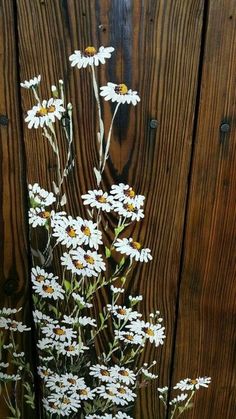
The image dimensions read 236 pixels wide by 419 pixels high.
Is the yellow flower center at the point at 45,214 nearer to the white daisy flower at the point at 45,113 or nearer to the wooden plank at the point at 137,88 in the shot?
the wooden plank at the point at 137,88

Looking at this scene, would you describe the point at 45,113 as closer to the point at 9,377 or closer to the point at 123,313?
the point at 123,313

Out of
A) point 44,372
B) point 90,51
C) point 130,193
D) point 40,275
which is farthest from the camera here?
point 44,372

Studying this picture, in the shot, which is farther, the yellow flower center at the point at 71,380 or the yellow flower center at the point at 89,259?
the yellow flower center at the point at 71,380

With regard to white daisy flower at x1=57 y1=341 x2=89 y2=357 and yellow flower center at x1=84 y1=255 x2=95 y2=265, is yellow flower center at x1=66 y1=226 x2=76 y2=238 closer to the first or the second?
A: yellow flower center at x1=84 y1=255 x2=95 y2=265

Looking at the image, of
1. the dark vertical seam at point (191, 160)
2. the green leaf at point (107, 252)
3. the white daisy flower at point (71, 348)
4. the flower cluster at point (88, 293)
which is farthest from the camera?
the white daisy flower at point (71, 348)

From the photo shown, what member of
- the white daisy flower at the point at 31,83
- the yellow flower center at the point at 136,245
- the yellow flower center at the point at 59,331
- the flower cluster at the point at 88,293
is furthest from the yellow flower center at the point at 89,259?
the white daisy flower at the point at 31,83

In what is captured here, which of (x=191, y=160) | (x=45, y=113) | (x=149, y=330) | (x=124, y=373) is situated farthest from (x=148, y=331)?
(x=45, y=113)

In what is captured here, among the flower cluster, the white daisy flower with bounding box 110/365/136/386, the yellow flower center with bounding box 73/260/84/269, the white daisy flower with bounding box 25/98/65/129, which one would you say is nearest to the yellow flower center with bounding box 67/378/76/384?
the flower cluster
